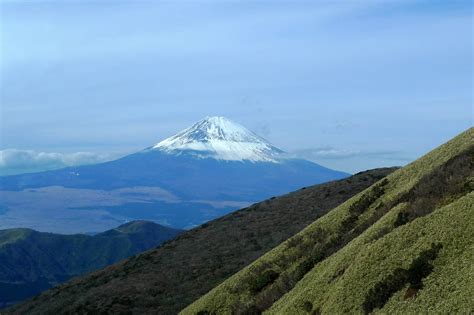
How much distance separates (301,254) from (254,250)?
2341 cm

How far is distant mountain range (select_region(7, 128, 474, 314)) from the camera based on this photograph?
2297 cm

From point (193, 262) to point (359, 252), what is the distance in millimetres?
36897

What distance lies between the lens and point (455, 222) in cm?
2477

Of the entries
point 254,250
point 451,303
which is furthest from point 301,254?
point 254,250

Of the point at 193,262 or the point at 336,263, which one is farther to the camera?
the point at 193,262

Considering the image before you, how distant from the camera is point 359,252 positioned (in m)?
27.7

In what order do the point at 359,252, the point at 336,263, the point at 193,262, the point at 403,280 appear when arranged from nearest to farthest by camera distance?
1. the point at 403,280
2. the point at 359,252
3. the point at 336,263
4. the point at 193,262

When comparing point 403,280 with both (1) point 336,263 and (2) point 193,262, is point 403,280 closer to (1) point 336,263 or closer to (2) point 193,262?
(1) point 336,263

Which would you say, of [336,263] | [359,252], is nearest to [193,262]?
[336,263]

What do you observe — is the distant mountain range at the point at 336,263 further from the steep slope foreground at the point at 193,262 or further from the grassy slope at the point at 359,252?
the steep slope foreground at the point at 193,262

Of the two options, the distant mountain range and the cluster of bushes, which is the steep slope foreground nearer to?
the distant mountain range

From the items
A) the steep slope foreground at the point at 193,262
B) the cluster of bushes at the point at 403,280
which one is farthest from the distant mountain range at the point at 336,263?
the steep slope foreground at the point at 193,262

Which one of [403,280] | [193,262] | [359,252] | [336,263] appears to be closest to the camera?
[403,280]

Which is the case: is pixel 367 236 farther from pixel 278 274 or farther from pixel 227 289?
pixel 227 289
